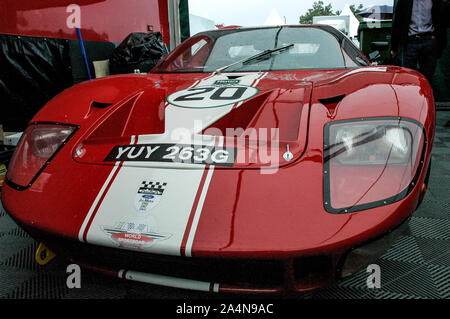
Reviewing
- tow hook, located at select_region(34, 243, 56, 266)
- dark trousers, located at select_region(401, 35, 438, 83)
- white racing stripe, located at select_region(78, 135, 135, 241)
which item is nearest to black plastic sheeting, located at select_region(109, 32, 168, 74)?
dark trousers, located at select_region(401, 35, 438, 83)

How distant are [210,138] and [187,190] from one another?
210 mm

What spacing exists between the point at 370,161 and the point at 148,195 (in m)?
0.60

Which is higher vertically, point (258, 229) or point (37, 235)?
point (258, 229)

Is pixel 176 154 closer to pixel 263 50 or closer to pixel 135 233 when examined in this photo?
pixel 135 233

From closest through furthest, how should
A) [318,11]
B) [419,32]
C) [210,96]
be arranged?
[210,96] → [419,32] → [318,11]

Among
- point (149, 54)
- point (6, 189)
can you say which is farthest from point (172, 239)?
point (149, 54)

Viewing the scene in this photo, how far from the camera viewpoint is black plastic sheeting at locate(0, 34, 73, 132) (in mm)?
2732

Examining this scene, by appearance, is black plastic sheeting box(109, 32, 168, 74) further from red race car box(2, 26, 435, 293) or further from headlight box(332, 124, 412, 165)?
headlight box(332, 124, 412, 165)

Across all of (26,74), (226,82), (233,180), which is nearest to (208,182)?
(233,180)

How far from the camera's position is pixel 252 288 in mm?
819

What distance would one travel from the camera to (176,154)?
97 cm

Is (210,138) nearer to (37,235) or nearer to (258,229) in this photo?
(258,229)

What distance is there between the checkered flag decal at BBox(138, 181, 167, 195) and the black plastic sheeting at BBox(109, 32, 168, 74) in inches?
117

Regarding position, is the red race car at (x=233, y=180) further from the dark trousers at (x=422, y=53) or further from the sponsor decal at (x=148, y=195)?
the dark trousers at (x=422, y=53)
